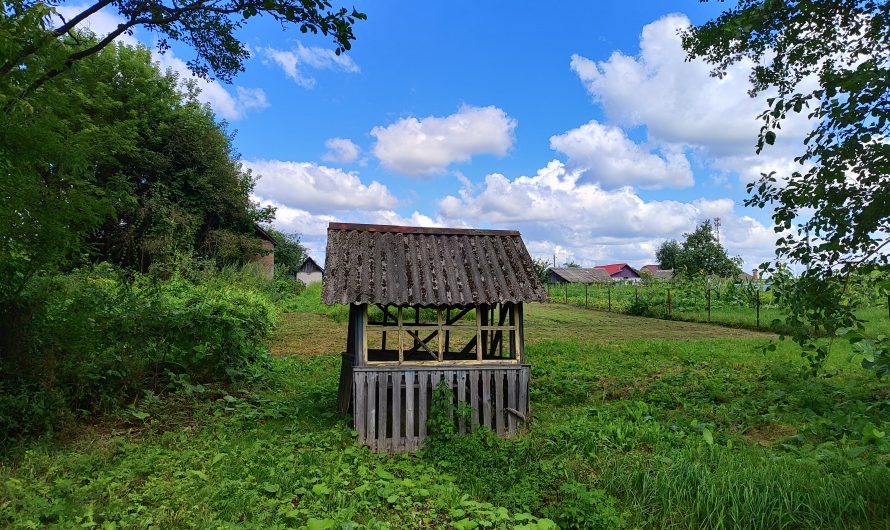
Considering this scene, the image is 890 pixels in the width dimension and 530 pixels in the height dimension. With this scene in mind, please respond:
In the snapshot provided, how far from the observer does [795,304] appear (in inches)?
257

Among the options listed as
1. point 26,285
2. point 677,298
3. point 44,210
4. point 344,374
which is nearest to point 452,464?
point 344,374

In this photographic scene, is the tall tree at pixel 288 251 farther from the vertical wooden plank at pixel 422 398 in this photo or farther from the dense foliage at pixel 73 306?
the vertical wooden plank at pixel 422 398

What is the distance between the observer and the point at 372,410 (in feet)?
26.2

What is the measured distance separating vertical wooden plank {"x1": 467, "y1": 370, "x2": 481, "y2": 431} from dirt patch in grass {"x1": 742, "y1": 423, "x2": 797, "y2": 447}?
4065 mm

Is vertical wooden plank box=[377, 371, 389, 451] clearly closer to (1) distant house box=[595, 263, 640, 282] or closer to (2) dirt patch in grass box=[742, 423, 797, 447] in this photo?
(2) dirt patch in grass box=[742, 423, 797, 447]

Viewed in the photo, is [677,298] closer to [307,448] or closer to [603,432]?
[603,432]

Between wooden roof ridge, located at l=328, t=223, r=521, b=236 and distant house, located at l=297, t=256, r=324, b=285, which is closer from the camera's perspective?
wooden roof ridge, located at l=328, t=223, r=521, b=236

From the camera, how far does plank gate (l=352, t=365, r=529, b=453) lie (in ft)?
26.3

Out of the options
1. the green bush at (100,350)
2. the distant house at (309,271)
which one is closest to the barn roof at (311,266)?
the distant house at (309,271)

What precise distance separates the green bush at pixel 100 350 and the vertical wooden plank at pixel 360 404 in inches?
165

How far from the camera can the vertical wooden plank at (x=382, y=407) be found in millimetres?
7992

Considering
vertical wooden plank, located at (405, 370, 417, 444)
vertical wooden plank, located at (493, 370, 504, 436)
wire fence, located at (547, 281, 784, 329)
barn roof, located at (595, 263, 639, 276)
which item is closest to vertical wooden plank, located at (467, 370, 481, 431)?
vertical wooden plank, located at (493, 370, 504, 436)

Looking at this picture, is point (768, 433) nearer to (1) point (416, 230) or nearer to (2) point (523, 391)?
(2) point (523, 391)

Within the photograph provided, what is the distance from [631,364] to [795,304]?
7366mm
